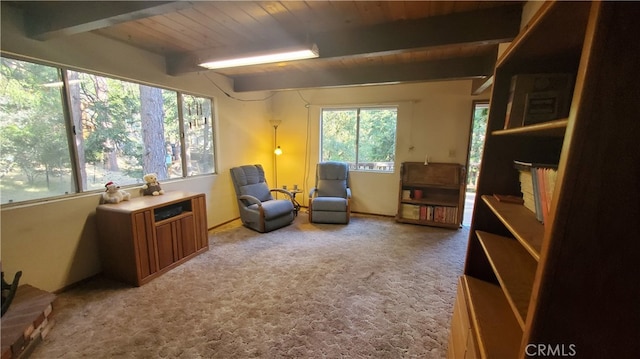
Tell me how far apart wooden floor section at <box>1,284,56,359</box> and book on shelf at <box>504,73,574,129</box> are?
2984 millimetres

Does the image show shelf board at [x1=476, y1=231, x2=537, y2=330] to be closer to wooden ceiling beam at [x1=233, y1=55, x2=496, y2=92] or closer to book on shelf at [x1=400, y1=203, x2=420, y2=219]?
wooden ceiling beam at [x1=233, y1=55, x2=496, y2=92]

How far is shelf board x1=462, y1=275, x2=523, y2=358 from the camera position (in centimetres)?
98

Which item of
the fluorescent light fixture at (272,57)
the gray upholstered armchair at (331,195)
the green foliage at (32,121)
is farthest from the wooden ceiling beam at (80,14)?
the gray upholstered armchair at (331,195)

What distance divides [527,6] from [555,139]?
4.03 feet

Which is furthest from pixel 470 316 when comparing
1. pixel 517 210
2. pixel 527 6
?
pixel 527 6

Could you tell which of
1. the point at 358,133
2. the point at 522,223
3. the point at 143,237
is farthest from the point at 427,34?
the point at 143,237

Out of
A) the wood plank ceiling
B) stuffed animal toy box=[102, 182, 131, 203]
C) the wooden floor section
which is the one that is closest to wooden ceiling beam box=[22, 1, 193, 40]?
the wood plank ceiling

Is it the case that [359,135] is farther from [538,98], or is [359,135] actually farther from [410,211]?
[538,98]

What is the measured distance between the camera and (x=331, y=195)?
4.61 m

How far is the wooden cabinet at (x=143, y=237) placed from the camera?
239 cm

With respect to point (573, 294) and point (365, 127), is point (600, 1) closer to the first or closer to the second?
point (573, 294)

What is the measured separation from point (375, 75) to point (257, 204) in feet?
8.37

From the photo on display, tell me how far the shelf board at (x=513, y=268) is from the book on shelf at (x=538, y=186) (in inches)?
9.5

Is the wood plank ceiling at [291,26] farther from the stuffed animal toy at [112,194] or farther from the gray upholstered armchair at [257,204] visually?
the gray upholstered armchair at [257,204]
